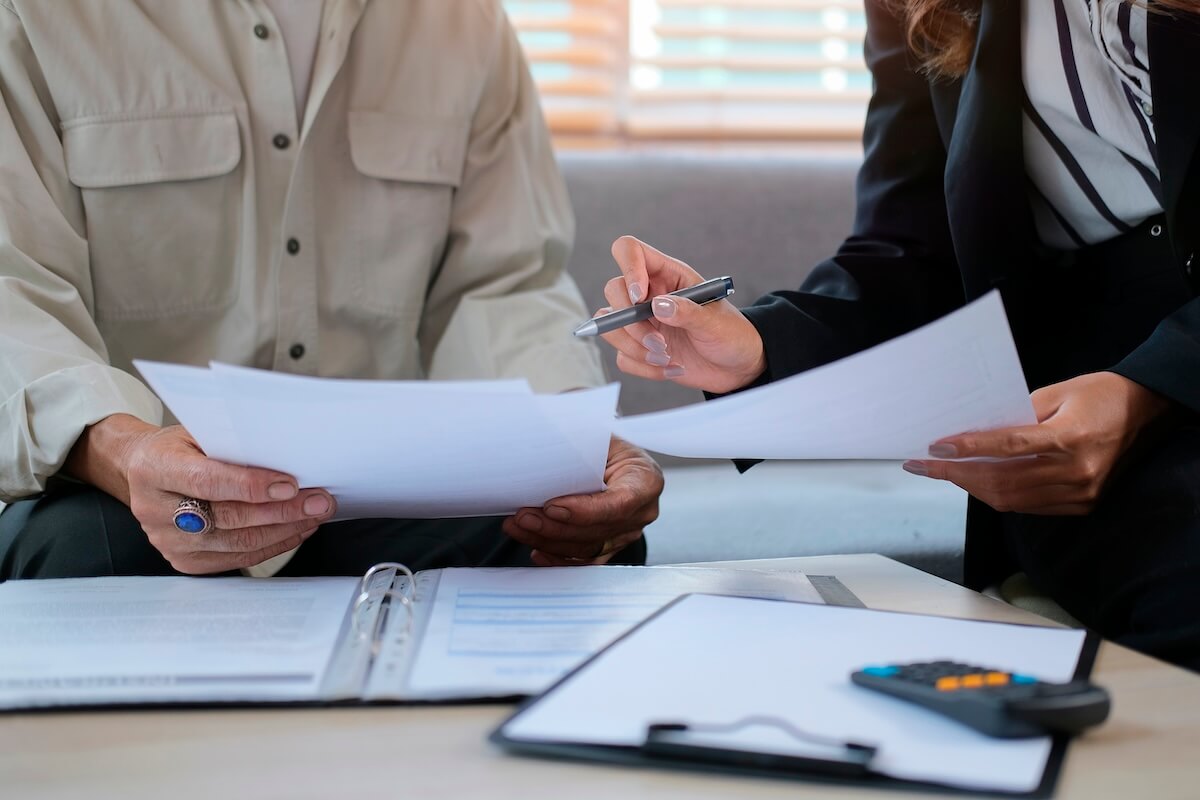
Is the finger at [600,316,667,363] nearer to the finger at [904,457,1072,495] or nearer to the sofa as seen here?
the finger at [904,457,1072,495]

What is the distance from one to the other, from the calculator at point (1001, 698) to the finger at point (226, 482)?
356 millimetres

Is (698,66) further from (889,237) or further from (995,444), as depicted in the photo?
(995,444)

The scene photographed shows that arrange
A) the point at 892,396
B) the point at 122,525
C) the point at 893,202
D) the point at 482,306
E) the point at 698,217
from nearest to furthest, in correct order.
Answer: the point at 892,396 < the point at 122,525 < the point at 893,202 < the point at 482,306 < the point at 698,217

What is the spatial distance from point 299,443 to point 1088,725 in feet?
1.35

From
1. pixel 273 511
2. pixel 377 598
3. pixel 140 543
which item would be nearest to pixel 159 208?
pixel 140 543

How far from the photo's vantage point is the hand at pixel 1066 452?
2.20 ft

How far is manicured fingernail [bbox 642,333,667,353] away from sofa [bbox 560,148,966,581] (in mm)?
511

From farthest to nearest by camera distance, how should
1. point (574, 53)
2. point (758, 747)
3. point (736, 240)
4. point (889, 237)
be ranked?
1. point (574, 53)
2. point (736, 240)
3. point (889, 237)
4. point (758, 747)

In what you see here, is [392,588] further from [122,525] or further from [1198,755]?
[1198,755]

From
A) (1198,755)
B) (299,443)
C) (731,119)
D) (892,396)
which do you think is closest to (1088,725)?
(1198,755)

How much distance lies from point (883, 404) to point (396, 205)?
71 cm

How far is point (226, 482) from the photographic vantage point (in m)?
0.65

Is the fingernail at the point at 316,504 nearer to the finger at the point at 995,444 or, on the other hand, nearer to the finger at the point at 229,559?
the finger at the point at 229,559

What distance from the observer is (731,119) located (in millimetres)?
2023
